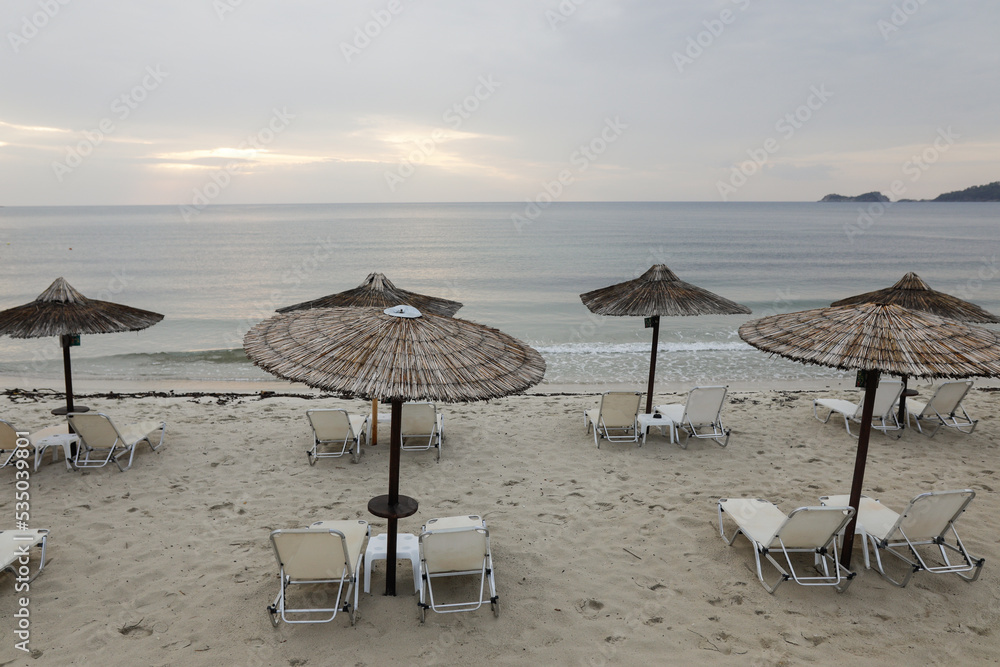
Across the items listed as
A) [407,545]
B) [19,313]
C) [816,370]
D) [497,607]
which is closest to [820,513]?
[497,607]

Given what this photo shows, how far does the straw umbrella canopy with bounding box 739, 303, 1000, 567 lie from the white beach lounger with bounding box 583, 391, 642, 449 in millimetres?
3049

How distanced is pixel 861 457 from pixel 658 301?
3434 millimetres

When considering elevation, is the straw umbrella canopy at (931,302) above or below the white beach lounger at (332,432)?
above

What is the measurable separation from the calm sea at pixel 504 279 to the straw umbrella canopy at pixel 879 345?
9.18 meters

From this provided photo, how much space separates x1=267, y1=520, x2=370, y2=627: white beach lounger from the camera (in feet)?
11.9

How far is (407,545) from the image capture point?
438 cm

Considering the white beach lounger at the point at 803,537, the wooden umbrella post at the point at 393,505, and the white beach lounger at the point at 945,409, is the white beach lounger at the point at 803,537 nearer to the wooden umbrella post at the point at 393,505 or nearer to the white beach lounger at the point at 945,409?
the wooden umbrella post at the point at 393,505

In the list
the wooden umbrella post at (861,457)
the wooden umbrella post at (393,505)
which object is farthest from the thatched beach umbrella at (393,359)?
the wooden umbrella post at (861,457)

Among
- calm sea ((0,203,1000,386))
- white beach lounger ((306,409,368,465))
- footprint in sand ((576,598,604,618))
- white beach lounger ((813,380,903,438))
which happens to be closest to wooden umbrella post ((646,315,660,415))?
white beach lounger ((813,380,903,438))

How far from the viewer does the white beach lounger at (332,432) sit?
22.6 feet

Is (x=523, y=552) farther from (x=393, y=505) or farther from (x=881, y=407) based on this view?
(x=881, y=407)

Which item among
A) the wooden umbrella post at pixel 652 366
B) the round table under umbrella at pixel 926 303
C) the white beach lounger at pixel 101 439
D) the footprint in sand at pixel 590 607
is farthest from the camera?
the wooden umbrella post at pixel 652 366

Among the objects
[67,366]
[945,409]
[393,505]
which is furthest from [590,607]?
[945,409]

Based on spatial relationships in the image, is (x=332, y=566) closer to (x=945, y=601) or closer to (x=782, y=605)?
(x=782, y=605)
